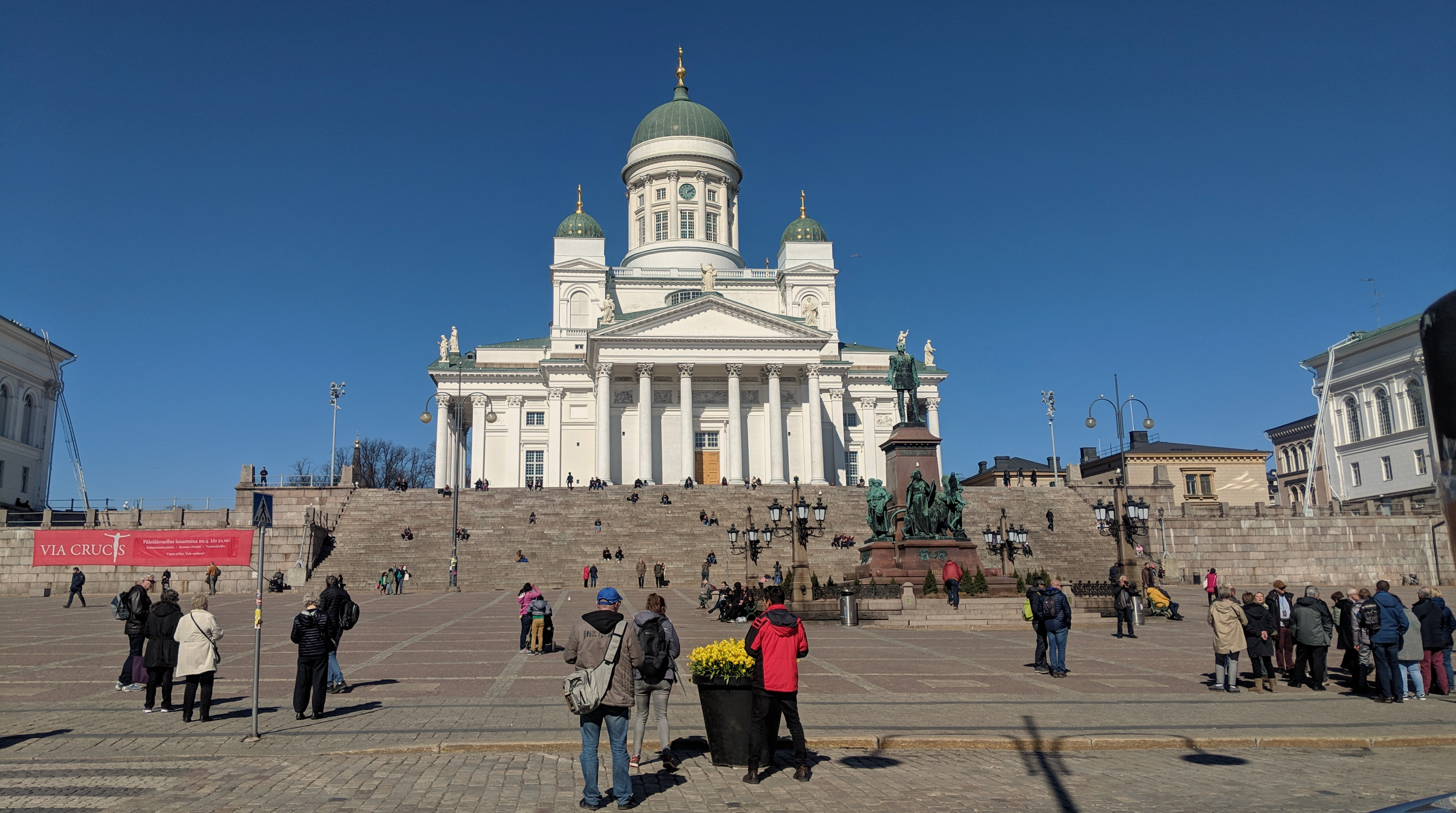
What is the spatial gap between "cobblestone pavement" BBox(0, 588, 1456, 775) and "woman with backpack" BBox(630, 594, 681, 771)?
1.40 meters

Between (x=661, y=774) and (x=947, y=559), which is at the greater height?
(x=947, y=559)

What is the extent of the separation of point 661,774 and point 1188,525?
4498 centimetres

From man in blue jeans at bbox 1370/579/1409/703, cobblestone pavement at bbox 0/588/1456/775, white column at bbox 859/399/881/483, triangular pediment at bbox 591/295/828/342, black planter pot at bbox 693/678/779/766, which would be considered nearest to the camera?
black planter pot at bbox 693/678/779/766

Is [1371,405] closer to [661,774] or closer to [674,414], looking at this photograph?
[674,414]

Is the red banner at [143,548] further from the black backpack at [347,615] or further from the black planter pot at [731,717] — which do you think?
the black planter pot at [731,717]

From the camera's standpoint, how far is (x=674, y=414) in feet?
220

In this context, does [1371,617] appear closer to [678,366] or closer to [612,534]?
[612,534]

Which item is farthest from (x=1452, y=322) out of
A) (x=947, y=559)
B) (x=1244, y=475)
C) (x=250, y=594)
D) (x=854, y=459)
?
(x=1244, y=475)

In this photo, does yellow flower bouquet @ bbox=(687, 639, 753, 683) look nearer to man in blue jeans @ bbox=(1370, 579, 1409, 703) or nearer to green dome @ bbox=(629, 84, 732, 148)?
man in blue jeans @ bbox=(1370, 579, 1409, 703)

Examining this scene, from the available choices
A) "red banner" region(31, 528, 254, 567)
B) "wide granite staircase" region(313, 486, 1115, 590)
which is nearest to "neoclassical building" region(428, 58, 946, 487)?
"wide granite staircase" region(313, 486, 1115, 590)

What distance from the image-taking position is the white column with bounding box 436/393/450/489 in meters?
68.6

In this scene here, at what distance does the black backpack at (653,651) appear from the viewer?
8617 mm

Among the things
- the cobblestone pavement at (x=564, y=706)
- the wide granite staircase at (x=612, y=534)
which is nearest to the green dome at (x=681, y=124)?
the wide granite staircase at (x=612, y=534)

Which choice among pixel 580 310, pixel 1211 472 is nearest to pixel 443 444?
pixel 580 310
